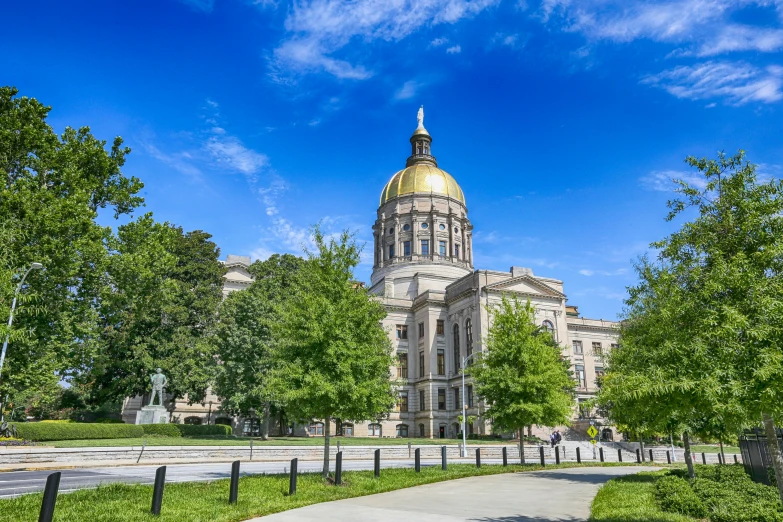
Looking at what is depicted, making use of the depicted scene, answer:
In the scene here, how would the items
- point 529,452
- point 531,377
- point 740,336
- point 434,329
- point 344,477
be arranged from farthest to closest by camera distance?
point 434,329
point 529,452
point 531,377
point 344,477
point 740,336

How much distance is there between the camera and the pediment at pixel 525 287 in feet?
197

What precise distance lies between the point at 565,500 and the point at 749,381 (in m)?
7.57

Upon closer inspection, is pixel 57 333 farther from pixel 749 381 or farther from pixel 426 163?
pixel 426 163

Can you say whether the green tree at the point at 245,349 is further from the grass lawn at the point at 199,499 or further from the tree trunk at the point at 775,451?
the tree trunk at the point at 775,451

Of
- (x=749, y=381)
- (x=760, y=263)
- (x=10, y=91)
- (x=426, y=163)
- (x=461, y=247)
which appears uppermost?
(x=426, y=163)

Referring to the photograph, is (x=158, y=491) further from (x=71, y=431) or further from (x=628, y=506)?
(x=71, y=431)

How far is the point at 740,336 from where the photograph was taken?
28.1 feet

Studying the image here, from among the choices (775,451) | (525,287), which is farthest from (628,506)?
(525,287)

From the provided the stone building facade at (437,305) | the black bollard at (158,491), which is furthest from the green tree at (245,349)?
the black bollard at (158,491)

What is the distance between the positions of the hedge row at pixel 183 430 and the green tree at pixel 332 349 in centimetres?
2336

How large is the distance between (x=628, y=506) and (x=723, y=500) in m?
1.95

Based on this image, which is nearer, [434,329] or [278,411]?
[278,411]

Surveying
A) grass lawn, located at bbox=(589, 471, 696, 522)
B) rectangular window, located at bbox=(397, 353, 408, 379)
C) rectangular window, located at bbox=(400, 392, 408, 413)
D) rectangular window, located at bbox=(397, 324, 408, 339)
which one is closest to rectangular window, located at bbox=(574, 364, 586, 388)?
rectangular window, located at bbox=(397, 353, 408, 379)

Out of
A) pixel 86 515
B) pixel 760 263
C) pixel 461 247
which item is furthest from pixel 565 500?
pixel 461 247
